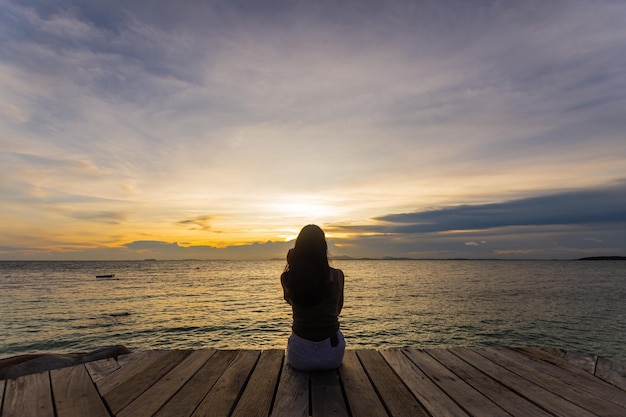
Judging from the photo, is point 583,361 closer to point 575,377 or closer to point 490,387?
point 575,377

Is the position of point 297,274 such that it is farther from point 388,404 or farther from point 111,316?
point 111,316

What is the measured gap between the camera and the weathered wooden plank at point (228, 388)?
3.95m

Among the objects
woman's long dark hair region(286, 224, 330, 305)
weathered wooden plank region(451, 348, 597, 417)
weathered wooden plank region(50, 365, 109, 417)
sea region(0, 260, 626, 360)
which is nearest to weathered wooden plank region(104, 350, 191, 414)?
weathered wooden plank region(50, 365, 109, 417)

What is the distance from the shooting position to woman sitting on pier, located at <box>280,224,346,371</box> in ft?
16.4

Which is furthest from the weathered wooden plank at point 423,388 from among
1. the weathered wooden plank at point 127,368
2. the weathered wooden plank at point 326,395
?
the weathered wooden plank at point 127,368

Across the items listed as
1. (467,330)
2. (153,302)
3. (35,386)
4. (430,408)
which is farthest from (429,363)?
(153,302)

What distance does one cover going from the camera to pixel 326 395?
4.37 metres

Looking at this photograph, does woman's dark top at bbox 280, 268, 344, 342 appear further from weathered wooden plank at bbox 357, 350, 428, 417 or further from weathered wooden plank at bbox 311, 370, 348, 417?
weathered wooden plank at bbox 357, 350, 428, 417

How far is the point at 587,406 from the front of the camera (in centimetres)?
408

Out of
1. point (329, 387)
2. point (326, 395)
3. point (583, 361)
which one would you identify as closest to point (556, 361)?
point (583, 361)

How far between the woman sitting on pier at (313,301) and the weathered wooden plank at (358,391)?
27 cm

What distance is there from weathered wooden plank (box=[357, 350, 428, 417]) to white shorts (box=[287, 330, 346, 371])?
54cm

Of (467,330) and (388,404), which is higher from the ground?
(388,404)

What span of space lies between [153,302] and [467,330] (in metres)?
30.7
